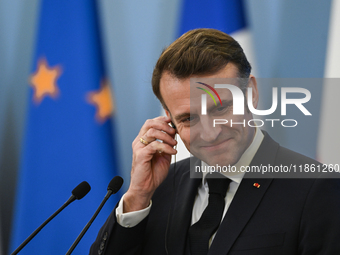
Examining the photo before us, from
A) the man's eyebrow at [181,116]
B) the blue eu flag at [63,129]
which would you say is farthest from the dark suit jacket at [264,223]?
the blue eu flag at [63,129]

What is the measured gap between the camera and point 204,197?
140 centimetres

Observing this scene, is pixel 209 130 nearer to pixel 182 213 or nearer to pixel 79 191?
pixel 182 213

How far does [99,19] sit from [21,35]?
1.65 ft

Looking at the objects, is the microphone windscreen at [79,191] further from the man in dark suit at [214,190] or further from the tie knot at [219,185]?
the tie knot at [219,185]

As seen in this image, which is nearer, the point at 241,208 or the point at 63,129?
the point at 241,208

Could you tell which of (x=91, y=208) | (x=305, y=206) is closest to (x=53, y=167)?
(x=91, y=208)

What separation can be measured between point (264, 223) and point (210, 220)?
0.65 feet

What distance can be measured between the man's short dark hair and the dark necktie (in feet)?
1.37

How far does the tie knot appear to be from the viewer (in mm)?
1295

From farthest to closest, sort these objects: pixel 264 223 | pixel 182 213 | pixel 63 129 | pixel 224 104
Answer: pixel 63 129
pixel 182 213
pixel 224 104
pixel 264 223

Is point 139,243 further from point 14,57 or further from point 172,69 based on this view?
point 14,57

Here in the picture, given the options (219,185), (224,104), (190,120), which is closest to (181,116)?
(190,120)

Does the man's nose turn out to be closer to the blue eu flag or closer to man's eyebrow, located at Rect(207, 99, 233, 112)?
man's eyebrow, located at Rect(207, 99, 233, 112)

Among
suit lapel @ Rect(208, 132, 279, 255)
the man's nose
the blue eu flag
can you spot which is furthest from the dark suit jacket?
the blue eu flag
